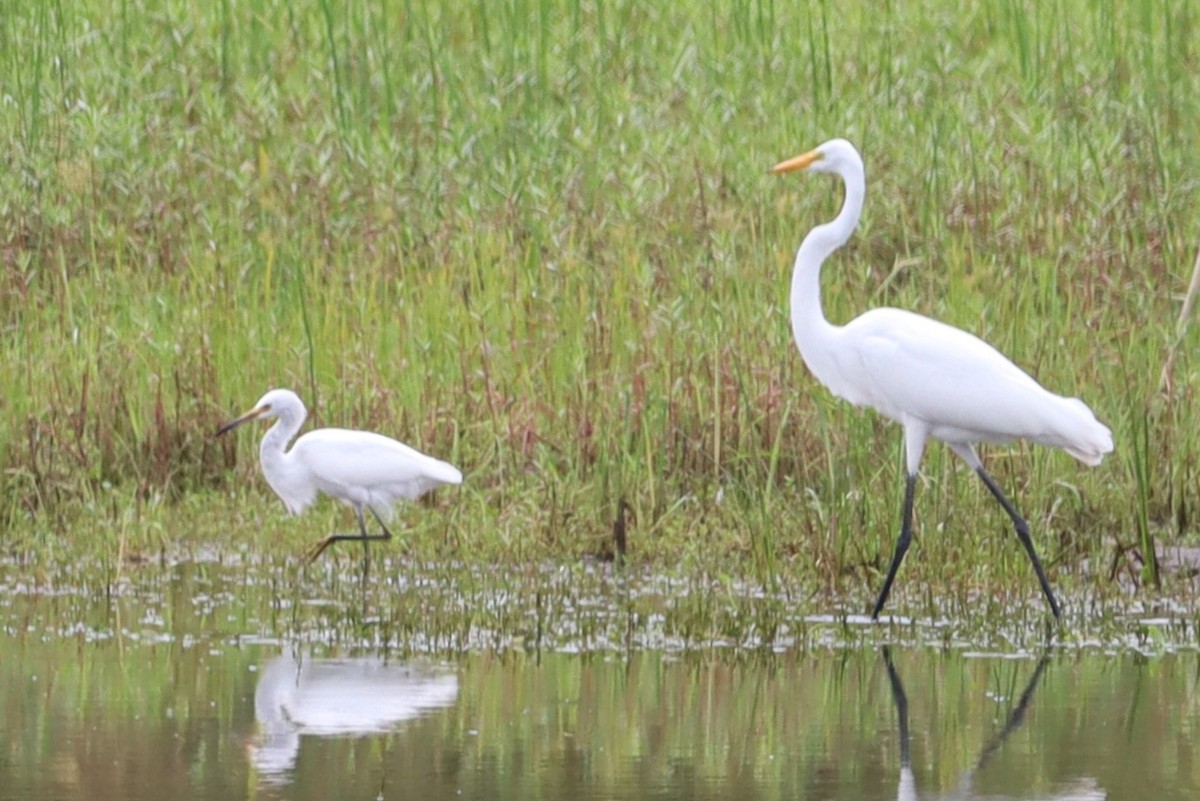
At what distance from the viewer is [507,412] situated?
890 cm

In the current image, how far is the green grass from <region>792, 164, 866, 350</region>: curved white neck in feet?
1.19

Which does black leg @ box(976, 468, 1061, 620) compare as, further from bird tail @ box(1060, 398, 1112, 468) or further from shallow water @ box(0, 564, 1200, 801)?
shallow water @ box(0, 564, 1200, 801)

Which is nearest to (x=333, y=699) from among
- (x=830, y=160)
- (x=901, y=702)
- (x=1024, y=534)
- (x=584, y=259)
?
(x=901, y=702)

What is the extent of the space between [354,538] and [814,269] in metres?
1.83

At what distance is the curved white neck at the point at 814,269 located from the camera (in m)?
7.74

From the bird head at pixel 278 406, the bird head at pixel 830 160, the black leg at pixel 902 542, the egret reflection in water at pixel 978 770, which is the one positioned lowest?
the egret reflection in water at pixel 978 770

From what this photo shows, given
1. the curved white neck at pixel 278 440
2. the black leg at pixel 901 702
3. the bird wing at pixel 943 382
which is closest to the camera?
the black leg at pixel 901 702

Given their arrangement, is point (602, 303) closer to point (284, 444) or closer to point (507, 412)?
point (507, 412)

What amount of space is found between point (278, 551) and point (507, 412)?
132cm

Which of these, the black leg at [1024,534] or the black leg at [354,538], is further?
the black leg at [354,538]

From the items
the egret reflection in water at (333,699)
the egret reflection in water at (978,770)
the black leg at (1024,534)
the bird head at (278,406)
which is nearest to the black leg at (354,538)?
the bird head at (278,406)

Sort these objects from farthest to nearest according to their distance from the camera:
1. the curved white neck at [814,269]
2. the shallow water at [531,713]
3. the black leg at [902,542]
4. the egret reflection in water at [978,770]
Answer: the curved white neck at [814,269], the black leg at [902,542], the shallow water at [531,713], the egret reflection in water at [978,770]

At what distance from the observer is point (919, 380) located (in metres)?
7.52

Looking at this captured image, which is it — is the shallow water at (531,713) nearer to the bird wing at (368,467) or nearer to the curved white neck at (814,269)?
the bird wing at (368,467)
